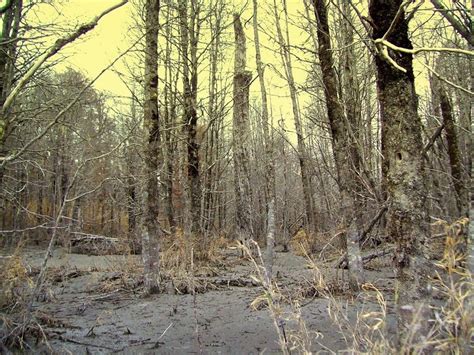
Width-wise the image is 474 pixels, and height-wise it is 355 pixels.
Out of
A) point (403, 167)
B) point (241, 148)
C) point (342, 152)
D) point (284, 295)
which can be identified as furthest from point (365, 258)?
point (403, 167)

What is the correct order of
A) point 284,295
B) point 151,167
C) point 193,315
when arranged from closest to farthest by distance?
point 193,315
point 284,295
point 151,167

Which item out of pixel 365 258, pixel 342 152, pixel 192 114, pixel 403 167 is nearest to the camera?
pixel 403 167

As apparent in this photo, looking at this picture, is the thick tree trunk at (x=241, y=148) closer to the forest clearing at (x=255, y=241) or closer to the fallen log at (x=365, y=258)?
the forest clearing at (x=255, y=241)

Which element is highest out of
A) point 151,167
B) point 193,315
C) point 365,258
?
point 151,167

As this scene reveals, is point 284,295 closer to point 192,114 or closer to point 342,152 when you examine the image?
point 342,152

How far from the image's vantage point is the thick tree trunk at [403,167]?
301 cm

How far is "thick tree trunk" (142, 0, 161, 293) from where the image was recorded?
22.5 feet

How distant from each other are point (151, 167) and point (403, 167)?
4.99m

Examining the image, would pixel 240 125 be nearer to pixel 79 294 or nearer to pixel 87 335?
pixel 79 294

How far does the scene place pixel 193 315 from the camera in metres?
5.69

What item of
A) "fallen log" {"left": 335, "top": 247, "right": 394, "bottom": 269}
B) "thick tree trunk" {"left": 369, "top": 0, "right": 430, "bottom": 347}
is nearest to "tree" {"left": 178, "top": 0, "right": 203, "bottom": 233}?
"fallen log" {"left": 335, "top": 247, "right": 394, "bottom": 269}

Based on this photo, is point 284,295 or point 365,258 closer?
point 284,295

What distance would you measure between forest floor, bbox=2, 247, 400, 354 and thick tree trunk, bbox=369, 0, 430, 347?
351 millimetres

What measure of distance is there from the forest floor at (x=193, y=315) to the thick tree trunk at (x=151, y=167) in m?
0.57
